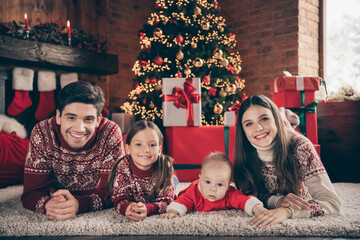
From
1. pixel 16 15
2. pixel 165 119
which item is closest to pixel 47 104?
pixel 16 15

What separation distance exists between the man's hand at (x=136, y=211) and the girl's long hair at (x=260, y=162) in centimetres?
47

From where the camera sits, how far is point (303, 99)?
8.98ft

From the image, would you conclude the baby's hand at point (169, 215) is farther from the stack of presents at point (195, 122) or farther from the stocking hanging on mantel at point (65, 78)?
the stocking hanging on mantel at point (65, 78)

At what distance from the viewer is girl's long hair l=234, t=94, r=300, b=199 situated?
58.9 inches

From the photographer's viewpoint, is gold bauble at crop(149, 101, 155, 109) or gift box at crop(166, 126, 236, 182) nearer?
gift box at crop(166, 126, 236, 182)

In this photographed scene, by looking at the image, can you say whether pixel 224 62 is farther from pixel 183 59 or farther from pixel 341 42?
Result: pixel 341 42

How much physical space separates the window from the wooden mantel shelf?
8.67 ft

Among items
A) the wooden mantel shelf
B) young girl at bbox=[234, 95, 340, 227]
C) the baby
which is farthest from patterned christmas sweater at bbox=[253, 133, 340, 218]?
the wooden mantel shelf

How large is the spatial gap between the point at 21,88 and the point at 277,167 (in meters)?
2.74

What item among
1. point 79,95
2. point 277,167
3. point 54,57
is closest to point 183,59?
point 54,57

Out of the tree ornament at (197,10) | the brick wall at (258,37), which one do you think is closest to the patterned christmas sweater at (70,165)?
the tree ornament at (197,10)

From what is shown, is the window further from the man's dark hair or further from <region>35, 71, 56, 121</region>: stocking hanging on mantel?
the man's dark hair

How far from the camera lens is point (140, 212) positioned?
1412 millimetres

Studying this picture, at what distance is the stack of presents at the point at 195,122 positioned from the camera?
2652 millimetres
